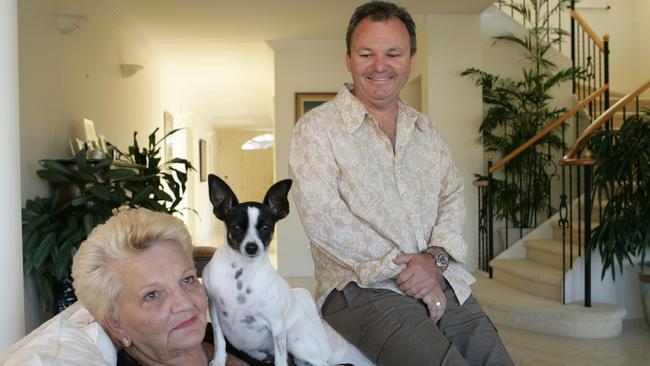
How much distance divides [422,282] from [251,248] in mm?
574

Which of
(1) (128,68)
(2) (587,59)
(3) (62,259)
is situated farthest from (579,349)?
(1) (128,68)

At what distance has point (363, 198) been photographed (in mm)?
1796

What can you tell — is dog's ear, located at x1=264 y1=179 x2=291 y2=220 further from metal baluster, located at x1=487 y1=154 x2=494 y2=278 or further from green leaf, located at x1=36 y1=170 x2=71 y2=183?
metal baluster, located at x1=487 y1=154 x2=494 y2=278

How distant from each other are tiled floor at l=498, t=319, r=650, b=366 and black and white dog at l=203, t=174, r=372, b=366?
2944 millimetres

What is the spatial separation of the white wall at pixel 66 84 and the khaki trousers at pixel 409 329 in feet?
4.48

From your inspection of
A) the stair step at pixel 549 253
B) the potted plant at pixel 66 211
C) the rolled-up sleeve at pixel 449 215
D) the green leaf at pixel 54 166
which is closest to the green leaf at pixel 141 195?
the potted plant at pixel 66 211

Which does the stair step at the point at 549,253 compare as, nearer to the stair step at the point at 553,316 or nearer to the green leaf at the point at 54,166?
the stair step at the point at 553,316

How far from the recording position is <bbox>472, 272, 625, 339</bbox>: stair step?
15.0ft

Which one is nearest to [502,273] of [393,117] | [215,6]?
[215,6]

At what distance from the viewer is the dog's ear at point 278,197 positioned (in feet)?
5.01

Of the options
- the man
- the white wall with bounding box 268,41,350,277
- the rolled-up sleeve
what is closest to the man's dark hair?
the man

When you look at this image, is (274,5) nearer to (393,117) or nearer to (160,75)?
(160,75)

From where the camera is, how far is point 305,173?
5.84ft

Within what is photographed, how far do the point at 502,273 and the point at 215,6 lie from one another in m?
3.92
